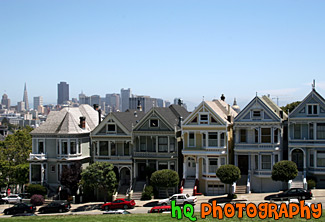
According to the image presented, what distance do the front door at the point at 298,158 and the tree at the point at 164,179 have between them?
12.6 meters

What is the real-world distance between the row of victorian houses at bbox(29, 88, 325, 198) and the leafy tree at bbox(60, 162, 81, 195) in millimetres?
2749

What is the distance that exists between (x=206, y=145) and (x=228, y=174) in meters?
5.19

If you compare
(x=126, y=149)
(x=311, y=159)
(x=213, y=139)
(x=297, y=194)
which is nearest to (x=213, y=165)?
(x=213, y=139)

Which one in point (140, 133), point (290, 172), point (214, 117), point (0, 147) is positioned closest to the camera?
point (290, 172)

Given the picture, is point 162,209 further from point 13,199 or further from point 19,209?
point 13,199

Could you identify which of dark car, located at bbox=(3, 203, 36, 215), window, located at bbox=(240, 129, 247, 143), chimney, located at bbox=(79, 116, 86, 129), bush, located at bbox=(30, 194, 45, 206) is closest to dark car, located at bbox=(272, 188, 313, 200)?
window, located at bbox=(240, 129, 247, 143)

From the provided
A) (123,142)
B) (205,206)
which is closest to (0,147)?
(123,142)

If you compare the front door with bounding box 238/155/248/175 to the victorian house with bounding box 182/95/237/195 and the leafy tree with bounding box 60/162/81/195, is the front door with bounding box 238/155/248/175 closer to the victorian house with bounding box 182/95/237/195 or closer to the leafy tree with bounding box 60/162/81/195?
the victorian house with bounding box 182/95/237/195

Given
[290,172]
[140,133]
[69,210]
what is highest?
[140,133]

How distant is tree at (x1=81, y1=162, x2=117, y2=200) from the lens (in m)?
48.9

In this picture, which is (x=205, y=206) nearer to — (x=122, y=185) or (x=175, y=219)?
(x=175, y=219)

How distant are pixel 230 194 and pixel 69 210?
1631 centimetres

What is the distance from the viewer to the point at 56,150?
55.5 meters

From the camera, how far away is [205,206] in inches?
1526
